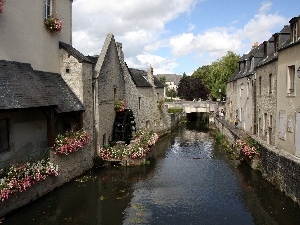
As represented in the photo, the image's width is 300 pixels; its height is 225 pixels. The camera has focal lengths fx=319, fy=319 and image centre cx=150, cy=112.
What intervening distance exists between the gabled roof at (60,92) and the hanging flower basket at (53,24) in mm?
1918

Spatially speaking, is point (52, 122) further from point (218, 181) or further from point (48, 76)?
point (218, 181)

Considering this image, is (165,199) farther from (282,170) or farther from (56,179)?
(282,170)

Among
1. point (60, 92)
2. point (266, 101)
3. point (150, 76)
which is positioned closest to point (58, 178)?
point (60, 92)

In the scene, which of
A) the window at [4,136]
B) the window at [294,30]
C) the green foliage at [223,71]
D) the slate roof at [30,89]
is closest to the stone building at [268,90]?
the window at [294,30]

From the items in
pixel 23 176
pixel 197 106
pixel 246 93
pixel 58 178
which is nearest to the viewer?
pixel 23 176

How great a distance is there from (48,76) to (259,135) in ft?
43.0

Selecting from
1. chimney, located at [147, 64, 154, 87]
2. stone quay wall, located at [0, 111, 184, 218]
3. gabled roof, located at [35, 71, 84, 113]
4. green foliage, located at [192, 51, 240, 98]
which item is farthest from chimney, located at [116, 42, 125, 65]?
green foliage, located at [192, 51, 240, 98]

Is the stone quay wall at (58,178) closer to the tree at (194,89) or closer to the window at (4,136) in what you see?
the window at (4,136)

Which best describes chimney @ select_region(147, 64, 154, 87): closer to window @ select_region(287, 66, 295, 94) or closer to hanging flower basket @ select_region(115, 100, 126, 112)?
hanging flower basket @ select_region(115, 100, 126, 112)

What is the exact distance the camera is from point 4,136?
35.8 feet

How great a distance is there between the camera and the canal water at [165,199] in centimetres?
993

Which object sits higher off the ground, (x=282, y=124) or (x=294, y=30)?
(x=294, y=30)

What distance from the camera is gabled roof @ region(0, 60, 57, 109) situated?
32.4 feet

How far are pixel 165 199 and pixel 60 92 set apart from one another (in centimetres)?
620
